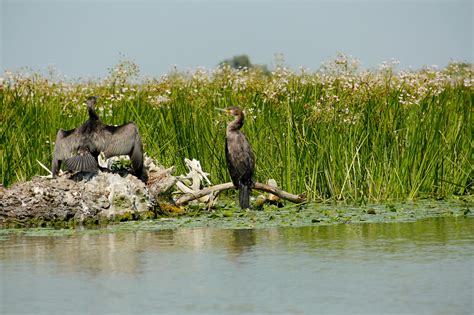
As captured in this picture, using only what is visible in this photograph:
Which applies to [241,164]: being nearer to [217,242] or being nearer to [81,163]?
[81,163]

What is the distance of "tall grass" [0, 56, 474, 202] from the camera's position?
408 inches

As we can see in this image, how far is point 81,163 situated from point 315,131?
8.50 feet

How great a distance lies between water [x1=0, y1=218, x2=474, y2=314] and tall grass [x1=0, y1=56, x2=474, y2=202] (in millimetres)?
1442

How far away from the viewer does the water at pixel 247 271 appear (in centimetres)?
591

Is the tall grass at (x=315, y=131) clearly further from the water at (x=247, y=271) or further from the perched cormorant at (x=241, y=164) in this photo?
the water at (x=247, y=271)

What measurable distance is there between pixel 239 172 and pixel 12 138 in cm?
282

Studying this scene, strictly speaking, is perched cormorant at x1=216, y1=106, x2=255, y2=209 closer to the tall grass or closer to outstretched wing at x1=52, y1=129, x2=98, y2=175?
the tall grass

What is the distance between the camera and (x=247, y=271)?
691cm

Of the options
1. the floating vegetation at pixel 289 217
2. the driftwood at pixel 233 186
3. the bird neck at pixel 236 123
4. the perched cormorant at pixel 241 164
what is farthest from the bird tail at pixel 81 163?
the bird neck at pixel 236 123

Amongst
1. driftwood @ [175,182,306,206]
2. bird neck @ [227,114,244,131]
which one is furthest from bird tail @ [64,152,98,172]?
bird neck @ [227,114,244,131]

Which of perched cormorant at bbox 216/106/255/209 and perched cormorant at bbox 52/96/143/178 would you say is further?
perched cormorant at bbox 216/106/255/209

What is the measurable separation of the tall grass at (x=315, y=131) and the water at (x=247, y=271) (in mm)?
1442

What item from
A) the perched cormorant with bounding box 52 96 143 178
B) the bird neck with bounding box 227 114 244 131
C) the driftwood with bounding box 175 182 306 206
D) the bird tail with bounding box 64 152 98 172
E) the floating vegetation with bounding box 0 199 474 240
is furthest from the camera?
the bird neck with bounding box 227 114 244 131

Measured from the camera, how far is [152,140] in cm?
1138
